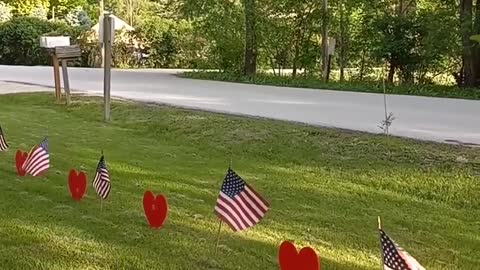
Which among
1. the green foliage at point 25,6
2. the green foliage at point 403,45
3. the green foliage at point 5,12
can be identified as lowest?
the green foliage at point 403,45

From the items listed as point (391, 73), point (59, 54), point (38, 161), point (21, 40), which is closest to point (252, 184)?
point (38, 161)

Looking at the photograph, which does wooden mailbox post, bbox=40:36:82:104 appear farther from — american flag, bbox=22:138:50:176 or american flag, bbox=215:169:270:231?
american flag, bbox=215:169:270:231

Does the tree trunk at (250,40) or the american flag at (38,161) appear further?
the tree trunk at (250,40)

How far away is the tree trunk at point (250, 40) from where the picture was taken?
17.7m

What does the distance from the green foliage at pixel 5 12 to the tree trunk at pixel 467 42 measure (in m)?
20.7

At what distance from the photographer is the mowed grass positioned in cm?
363

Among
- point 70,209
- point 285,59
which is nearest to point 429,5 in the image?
point 285,59

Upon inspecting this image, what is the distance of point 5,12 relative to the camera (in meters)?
31.6

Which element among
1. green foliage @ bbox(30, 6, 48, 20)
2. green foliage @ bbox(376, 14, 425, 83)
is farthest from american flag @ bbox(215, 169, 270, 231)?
green foliage @ bbox(30, 6, 48, 20)

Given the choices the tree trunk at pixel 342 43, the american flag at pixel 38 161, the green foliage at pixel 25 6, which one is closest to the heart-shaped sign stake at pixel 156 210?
the american flag at pixel 38 161

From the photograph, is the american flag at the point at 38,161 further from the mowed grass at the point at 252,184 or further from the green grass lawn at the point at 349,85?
the green grass lawn at the point at 349,85

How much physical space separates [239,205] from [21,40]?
24472 millimetres

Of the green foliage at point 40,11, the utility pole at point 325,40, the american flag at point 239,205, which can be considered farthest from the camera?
the green foliage at point 40,11

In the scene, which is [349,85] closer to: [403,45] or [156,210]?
[403,45]
